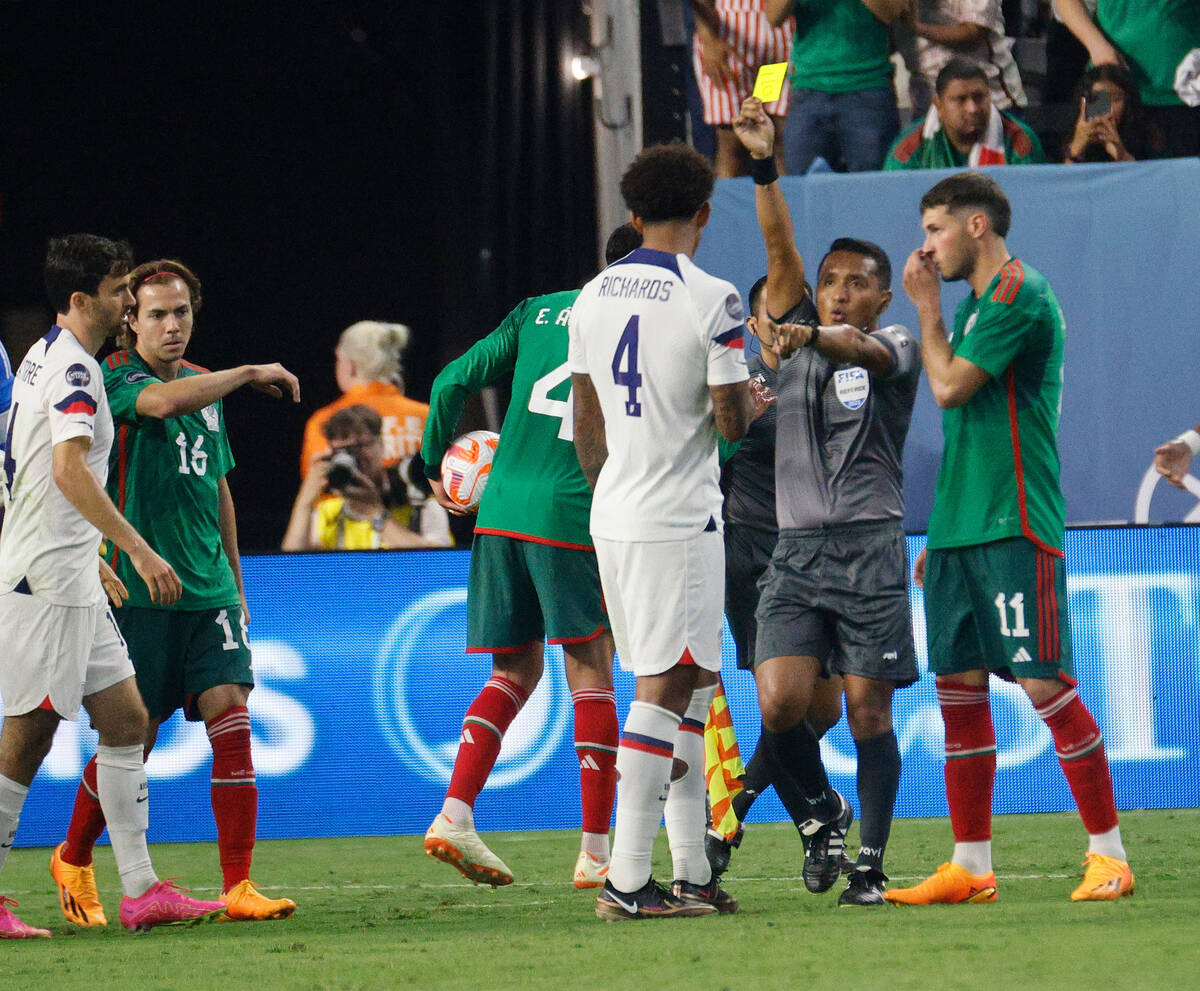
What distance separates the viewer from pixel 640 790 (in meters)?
4.11

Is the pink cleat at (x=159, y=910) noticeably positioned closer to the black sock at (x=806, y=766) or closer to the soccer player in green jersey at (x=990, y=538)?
the black sock at (x=806, y=766)

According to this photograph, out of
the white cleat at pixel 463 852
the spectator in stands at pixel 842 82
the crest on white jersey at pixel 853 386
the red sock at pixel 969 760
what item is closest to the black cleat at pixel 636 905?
the white cleat at pixel 463 852

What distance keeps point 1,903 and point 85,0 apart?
882cm

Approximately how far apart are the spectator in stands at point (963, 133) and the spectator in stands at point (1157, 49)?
0.64m

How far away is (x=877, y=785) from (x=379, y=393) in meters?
5.61

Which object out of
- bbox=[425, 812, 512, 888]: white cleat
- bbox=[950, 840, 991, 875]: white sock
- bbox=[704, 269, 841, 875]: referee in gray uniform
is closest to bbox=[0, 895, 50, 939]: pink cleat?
bbox=[425, 812, 512, 888]: white cleat

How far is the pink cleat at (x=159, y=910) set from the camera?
4.57 meters

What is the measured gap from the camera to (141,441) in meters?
5.08

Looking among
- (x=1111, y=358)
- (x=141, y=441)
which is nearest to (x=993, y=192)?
(x=141, y=441)

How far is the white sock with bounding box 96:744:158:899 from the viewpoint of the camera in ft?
15.1

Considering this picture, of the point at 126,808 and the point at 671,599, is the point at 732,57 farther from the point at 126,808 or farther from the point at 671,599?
the point at 126,808

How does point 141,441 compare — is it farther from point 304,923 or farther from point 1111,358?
point 1111,358

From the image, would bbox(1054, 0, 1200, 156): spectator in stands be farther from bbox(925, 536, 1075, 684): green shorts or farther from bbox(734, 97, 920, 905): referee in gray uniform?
bbox(925, 536, 1075, 684): green shorts

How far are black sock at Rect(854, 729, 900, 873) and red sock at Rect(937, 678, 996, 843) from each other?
0.54 ft
